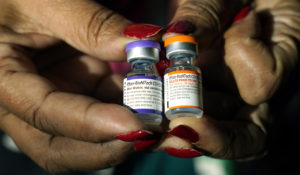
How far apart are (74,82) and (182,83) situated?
0.70m

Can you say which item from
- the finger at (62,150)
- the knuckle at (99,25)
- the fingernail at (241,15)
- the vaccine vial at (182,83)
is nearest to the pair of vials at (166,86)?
the vaccine vial at (182,83)

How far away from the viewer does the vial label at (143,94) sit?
93cm

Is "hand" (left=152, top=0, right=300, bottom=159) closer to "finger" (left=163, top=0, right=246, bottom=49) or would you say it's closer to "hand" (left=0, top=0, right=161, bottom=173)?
"finger" (left=163, top=0, right=246, bottom=49)

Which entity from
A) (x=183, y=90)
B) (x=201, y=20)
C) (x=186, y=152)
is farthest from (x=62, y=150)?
(x=201, y=20)

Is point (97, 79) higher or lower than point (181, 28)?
lower

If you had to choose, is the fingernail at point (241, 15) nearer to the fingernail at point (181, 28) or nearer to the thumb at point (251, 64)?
the thumb at point (251, 64)

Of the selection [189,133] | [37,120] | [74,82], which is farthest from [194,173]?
[37,120]

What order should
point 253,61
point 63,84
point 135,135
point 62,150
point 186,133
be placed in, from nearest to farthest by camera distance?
1. point 135,135
2. point 186,133
3. point 253,61
4. point 62,150
5. point 63,84

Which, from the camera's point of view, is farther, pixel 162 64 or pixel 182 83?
pixel 162 64

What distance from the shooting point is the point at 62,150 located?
1.26m

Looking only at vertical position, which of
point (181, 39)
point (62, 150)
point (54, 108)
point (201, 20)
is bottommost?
point (62, 150)

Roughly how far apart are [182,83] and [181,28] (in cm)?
20

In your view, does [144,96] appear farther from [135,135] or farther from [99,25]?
[99,25]

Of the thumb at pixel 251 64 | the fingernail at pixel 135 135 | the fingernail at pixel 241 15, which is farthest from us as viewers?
the fingernail at pixel 241 15
